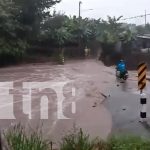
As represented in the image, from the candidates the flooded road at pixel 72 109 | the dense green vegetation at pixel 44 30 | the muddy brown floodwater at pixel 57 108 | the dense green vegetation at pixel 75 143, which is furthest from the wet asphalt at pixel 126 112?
the dense green vegetation at pixel 44 30

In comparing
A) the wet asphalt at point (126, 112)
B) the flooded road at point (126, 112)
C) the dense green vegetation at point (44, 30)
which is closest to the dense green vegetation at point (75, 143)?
the wet asphalt at point (126, 112)

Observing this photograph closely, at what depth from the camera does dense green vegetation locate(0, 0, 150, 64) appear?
3800 cm

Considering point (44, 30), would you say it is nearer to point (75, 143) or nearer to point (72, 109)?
point (72, 109)

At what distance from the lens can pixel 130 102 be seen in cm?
1479

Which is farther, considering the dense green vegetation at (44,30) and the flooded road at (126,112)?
the dense green vegetation at (44,30)

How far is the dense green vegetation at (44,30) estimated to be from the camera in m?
38.0

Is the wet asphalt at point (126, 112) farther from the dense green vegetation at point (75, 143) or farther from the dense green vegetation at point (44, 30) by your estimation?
the dense green vegetation at point (44, 30)

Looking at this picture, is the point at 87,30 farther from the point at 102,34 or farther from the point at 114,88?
the point at 114,88

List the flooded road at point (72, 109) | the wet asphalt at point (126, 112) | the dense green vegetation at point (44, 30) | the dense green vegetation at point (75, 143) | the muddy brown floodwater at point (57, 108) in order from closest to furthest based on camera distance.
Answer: the dense green vegetation at point (75, 143), the wet asphalt at point (126, 112), the flooded road at point (72, 109), the muddy brown floodwater at point (57, 108), the dense green vegetation at point (44, 30)

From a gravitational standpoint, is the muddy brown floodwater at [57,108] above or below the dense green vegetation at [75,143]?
below

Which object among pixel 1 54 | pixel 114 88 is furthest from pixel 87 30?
pixel 114 88

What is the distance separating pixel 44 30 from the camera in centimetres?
4431

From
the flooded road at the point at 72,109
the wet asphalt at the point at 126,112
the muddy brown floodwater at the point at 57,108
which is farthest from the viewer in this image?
the muddy brown floodwater at the point at 57,108

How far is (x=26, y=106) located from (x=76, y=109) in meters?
2.00
